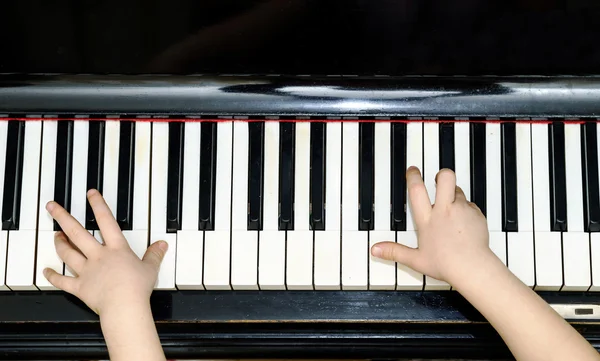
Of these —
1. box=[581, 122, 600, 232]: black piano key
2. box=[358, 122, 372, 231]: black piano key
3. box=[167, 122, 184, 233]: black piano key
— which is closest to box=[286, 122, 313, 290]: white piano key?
box=[358, 122, 372, 231]: black piano key

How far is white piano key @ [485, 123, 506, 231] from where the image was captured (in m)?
1.17

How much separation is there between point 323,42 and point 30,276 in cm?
74

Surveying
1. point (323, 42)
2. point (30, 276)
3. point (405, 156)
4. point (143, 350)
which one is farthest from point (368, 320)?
point (30, 276)

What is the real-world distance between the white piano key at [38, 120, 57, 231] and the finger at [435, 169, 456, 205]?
30.4 inches

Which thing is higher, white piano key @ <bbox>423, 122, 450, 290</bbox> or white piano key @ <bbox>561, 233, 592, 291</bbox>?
white piano key @ <bbox>423, 122, 450, 290</bbox>

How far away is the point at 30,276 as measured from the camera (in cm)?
116

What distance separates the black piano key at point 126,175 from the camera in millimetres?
1162

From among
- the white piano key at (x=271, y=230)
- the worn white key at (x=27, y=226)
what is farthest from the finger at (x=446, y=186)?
the worn white key at (x=27, y=226)

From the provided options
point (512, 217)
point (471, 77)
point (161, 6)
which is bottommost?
point (512, 217)

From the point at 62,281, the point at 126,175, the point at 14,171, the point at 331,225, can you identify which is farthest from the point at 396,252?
the point at 14,171

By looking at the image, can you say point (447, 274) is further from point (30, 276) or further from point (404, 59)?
point (30, 276)

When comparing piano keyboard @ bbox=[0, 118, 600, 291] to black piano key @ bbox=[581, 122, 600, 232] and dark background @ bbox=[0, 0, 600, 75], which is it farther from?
dark background @ bbox=[0, 0, 600, 75]

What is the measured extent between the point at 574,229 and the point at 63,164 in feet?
3.40

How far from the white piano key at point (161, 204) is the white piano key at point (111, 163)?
0.05 m
